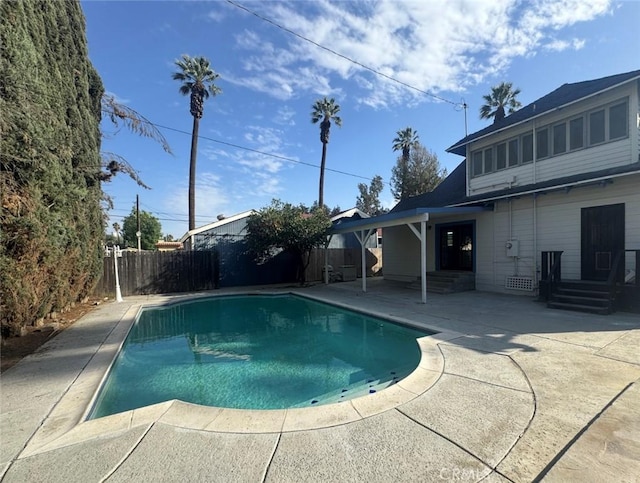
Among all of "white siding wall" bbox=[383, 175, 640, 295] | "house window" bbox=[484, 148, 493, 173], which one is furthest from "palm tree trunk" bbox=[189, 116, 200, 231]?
"house window" bbox=[484, 148, 493, 173]

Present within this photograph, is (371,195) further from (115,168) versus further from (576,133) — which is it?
(115,168)

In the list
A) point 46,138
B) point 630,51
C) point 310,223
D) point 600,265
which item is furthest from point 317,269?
point 630,51

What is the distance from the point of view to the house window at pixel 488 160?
11516 millimetres

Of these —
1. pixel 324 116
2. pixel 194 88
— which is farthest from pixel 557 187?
pixel 324 116

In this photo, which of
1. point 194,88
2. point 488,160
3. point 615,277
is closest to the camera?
point 615,277

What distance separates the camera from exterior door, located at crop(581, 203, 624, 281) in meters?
7.90

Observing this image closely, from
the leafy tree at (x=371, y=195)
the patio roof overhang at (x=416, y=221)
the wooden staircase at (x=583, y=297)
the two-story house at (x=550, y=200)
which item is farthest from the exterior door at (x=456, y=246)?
the leafy tree at (x=371, y=195)

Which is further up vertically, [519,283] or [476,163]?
[476,163]

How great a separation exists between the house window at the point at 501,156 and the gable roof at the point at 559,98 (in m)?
0.69

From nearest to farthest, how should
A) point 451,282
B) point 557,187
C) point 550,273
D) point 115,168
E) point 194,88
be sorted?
1. point 550,273
2. point 557,187
3. point 115,168
4. point 451,282
5. point 194,88

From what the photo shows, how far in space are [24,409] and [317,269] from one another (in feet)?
47.9

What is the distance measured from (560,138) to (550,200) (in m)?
1.98

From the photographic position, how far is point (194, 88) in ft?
63.1

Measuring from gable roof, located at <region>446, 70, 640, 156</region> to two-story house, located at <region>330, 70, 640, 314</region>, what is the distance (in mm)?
41
